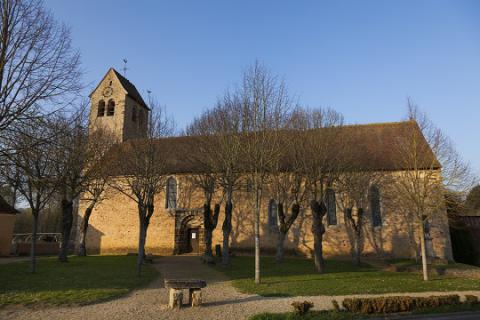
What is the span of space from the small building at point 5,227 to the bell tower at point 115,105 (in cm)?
996

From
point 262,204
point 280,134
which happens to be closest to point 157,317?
point 280,134

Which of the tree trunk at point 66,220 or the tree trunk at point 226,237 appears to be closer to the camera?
the tree trunk at point 226,237

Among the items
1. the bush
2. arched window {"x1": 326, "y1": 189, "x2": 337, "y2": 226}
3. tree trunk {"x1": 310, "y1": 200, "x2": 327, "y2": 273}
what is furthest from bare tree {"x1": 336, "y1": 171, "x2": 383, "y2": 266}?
the bush

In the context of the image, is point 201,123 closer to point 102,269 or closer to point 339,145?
point 339,145

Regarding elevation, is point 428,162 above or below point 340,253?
above

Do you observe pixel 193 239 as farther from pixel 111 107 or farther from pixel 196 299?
pixel 196 299

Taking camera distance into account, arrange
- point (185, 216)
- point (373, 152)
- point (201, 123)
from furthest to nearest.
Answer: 1. point (185, 216)
2. point (373, 152)
3. point (201, 123)

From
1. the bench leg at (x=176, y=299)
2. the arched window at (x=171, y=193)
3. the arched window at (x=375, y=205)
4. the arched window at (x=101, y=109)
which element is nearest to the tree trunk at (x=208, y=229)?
the arched window at (x=171, y=193)

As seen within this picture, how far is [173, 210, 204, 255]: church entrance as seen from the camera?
24688mm

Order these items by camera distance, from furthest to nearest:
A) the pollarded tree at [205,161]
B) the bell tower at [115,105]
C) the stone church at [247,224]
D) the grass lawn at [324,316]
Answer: the bell tower at [115,105] < the stone church at [247,224] < the pollarded tree at [205,161] < the grass lawn at [324,316]

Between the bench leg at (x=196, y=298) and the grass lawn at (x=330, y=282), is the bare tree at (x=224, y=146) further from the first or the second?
the bench leg at (x=196, y=298)

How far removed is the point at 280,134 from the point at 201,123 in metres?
6.02

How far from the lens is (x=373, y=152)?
23.1 m

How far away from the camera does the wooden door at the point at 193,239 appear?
83.0 feet
